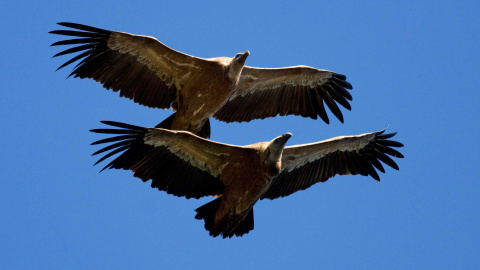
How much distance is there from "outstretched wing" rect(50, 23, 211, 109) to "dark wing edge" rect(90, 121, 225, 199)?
4.30ft

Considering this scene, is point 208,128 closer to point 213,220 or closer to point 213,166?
point 213,166

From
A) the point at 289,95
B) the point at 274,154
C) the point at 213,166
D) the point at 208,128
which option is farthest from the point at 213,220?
the point at 289,95

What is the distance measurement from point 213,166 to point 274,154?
2.96ft

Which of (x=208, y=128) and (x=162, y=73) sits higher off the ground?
(x=162, y=73)

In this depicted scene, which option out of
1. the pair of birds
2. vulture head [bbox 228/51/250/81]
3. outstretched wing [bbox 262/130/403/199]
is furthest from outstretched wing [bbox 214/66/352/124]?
vulture head [bbox 228/51/250/81]

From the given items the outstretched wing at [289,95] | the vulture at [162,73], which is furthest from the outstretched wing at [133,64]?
the outstretched wing at [289,95]

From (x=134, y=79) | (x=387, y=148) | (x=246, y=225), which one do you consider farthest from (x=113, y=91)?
(x=387, y=148)

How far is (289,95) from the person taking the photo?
47.4ft

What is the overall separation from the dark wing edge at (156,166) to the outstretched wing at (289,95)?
176cm

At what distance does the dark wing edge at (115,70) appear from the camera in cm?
1288

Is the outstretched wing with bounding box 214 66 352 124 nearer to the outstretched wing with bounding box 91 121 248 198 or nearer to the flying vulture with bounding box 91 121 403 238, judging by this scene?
the flying vulture with bounding box 91 121 403 238

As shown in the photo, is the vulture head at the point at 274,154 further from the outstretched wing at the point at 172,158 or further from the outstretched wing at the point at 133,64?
the outstretched wing at the point at 133,64

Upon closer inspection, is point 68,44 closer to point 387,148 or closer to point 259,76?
point 259,76

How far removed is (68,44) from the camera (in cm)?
1280
